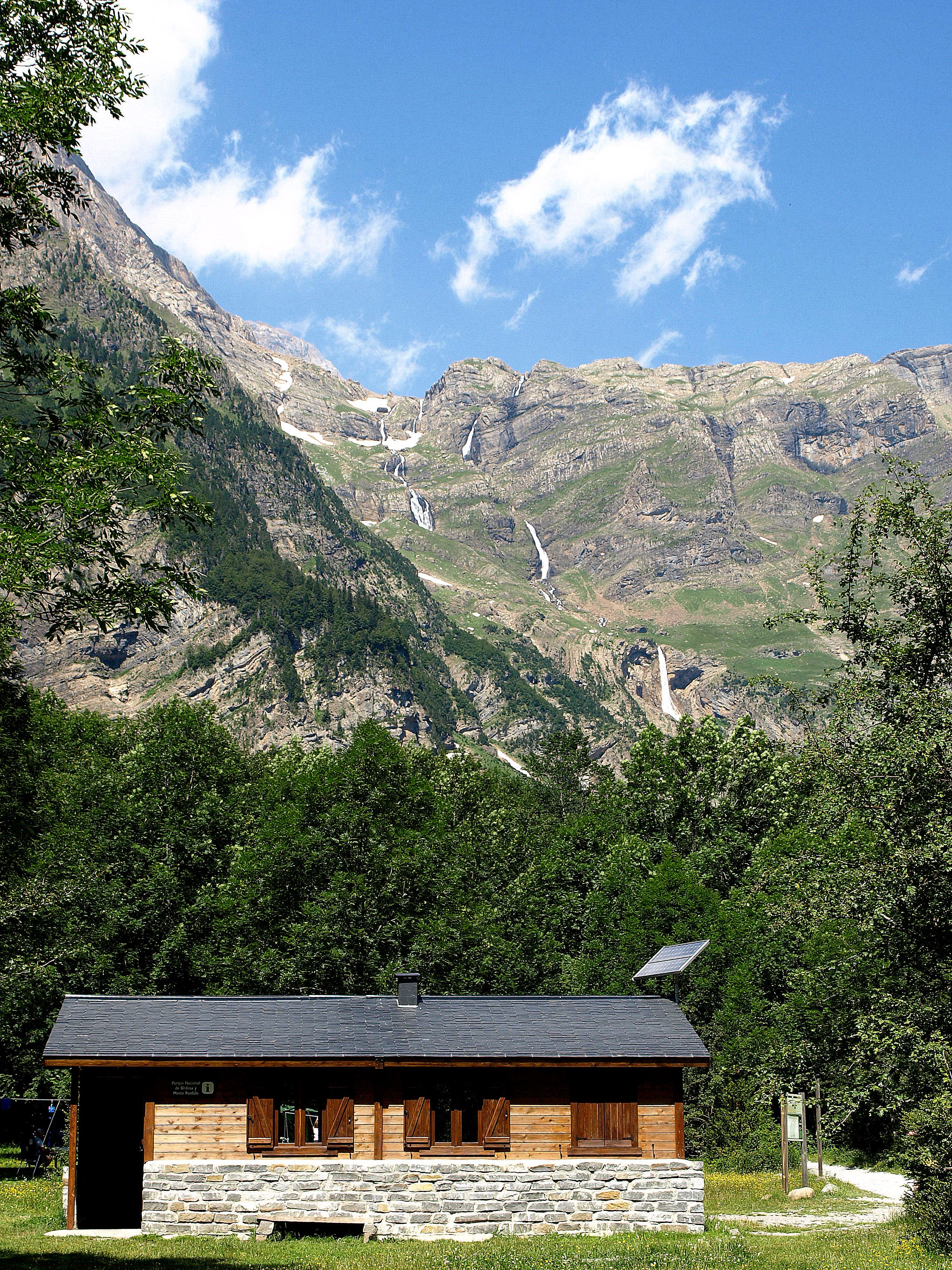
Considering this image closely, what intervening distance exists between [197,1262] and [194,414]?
14706 millimetres

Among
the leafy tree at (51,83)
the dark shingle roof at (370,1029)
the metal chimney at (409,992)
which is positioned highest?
the leafy tree at (51,83)

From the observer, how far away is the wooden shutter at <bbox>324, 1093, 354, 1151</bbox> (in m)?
24.2

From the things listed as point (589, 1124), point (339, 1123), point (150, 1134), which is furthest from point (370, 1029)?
point (589, 1124)

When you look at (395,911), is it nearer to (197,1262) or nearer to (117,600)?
(197,1262)

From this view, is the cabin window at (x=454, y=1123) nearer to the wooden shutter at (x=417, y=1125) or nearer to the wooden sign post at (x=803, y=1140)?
the wooden shutter at (x=417, y=1125)

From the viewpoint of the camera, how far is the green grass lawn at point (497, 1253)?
18688mm

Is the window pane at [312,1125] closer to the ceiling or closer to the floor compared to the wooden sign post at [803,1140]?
closer to the ceiling

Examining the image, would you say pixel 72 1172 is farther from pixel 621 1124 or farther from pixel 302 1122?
pixel 621 1124

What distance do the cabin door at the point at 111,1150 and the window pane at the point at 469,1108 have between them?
8108mm

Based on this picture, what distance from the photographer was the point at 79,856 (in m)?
46.1

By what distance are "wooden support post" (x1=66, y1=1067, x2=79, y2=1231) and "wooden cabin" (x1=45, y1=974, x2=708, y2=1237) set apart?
1.8 inches

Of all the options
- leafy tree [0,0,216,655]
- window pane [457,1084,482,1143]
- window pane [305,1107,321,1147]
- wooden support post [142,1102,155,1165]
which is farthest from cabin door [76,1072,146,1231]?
leafy tree [0,0,216,655]

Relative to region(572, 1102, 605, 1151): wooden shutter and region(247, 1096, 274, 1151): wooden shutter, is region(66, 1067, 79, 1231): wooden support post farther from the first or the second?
region(572, 1102, 605, 1151): wooden shutter

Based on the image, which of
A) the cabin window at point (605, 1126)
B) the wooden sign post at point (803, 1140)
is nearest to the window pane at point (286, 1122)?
the cabin window at point (605, 1126)
